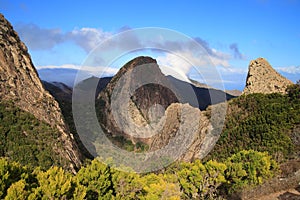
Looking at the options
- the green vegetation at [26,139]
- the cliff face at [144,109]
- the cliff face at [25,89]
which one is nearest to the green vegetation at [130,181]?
the cliff face at [144,109]

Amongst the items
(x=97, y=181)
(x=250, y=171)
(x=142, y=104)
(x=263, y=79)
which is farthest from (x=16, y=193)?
(x=142, y=104)

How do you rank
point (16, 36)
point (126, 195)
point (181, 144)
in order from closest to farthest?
point (126, 195), point (181, 144), point (16, 36)

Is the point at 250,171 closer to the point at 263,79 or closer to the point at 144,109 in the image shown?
the point at 263,79

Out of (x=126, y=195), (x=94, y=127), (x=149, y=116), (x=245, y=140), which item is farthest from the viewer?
(x=149, y=116)

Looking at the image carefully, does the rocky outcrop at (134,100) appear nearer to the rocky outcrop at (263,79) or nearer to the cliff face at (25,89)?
the cliff face at (25,89)

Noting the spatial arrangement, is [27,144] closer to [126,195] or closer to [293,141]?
[126,195]

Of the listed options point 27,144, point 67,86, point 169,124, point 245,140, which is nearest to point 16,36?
point 27,144
